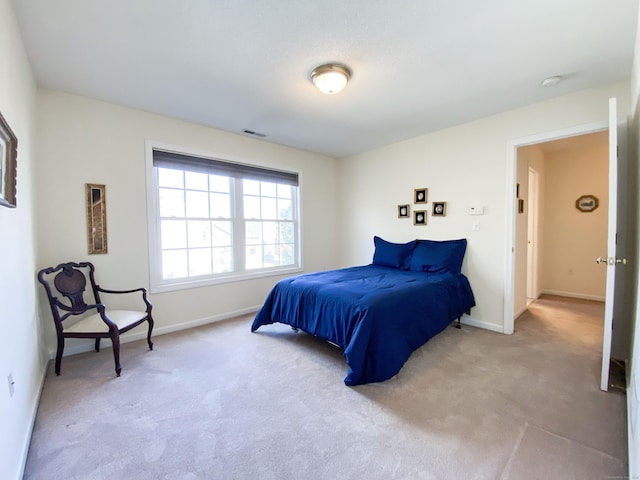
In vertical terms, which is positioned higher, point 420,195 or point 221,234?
point 420,195

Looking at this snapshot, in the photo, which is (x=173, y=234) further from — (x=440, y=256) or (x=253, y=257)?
(x=440, y=256)

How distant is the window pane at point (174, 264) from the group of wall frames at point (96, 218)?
0.60 meters

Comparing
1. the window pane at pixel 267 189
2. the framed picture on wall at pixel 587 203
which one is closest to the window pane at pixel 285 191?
the window pane at pixel 267 189

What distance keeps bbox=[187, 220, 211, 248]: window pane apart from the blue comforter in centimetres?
119

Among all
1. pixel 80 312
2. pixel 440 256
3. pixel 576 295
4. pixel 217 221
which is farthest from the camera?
pixel 576 295

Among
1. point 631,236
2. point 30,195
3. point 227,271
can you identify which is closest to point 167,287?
point 227,271

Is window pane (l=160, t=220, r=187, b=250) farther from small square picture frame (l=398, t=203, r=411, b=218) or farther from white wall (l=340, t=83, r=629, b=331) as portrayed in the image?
small square picture frame (l=398, t=203, r=411, b=218)

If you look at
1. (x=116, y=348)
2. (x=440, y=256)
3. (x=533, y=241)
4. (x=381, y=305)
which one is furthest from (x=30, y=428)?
(x=533, y=241)

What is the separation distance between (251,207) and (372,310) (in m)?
2.47

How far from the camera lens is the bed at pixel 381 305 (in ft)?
6.99

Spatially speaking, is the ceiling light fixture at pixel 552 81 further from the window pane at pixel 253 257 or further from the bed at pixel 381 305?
the window pane at pixel 253 257

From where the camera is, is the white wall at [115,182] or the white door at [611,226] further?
the white wall at [115,182]

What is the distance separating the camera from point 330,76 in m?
2.17

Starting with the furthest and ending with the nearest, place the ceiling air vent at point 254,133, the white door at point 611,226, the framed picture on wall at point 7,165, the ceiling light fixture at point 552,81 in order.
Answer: the ceiling air vent at point 254,133, the ceiling light fixture at point 552,81, the white door at point 611,226, the framed picture on wall at point 7,165
